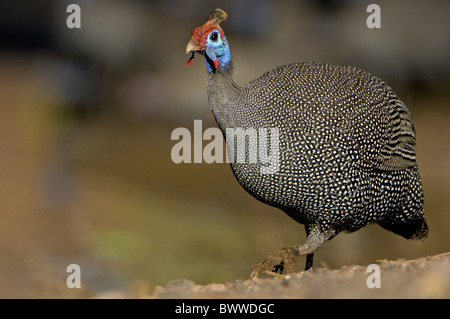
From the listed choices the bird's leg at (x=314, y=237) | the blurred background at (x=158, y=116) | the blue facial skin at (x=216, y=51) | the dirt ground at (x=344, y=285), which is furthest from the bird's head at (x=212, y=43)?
the blurred background at (x=158, y=116)

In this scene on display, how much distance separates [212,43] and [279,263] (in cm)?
136

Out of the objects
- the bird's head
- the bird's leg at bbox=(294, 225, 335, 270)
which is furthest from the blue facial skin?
the bird's leg at bbox=(294, 225, 335, 270)

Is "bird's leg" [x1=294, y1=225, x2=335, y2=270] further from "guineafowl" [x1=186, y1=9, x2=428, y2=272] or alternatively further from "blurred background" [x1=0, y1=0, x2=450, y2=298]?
"blurred background" [x1=0, y1=0, x2=450, y2=298]

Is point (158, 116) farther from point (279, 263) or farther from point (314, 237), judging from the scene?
point (279, 263)

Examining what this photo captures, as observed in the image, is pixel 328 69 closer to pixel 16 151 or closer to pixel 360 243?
pixel 360 243

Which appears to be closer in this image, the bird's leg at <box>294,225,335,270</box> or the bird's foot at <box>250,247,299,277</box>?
the bird's foot at <box>250,247,299,277</box>

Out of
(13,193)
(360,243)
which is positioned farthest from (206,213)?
(13,193)

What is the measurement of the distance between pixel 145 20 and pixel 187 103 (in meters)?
1.63

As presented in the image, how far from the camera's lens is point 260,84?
414cm

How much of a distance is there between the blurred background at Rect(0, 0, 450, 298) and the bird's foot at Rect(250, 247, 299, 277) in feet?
8.14

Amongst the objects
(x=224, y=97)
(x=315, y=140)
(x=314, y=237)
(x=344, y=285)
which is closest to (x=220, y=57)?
(x=224, y=97)

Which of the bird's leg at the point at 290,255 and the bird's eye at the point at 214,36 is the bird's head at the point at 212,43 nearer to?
the bird's eye at the point at 214,36

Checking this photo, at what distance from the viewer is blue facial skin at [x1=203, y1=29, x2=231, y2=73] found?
397 centimetres

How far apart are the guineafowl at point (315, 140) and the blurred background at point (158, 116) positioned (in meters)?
2.48
